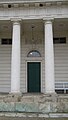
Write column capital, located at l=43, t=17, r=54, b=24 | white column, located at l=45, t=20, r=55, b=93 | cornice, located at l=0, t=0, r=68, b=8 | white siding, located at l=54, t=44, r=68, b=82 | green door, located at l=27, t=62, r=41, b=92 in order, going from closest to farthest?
white column, located at l=45, t=20, r=55, b=93 < cornice, located at l=0, t=0, r=68, b=8 < column capital, located at l=43, t=17, r=54, b=24 < white siding, located at l=54, t=44, r=68, b=82 < green door, located at l=27, t=62, r=41, b=92

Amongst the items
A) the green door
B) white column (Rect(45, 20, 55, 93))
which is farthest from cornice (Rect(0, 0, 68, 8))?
the green door

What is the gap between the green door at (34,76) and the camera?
22.4 meters

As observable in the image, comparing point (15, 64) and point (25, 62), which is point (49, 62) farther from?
point (25, 62)

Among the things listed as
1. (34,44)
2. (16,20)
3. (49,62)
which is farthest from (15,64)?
(34,44)

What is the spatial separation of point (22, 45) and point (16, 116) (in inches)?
471

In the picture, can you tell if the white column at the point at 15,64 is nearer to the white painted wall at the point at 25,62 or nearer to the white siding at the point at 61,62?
the white painted wall at the point at 25,62

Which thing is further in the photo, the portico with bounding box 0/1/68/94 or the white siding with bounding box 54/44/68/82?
the white siding with bounding box 54/44/68/82

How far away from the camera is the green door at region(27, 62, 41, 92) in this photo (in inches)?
880

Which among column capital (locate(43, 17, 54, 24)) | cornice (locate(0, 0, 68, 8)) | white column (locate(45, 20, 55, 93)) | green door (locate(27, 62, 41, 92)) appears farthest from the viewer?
green door (locate(27, 62, 41, 92))

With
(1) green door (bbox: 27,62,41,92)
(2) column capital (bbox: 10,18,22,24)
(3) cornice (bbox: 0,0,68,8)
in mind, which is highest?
(3) cornice (bbox: 0,0,68,8)

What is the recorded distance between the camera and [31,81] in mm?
22469

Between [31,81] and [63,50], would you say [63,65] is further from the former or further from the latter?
[31,81]

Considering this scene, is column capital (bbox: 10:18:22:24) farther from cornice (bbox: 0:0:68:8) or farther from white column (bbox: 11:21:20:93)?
cornice (bbox: 0:0:68:8)

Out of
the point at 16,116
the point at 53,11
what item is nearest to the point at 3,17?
the point at 53,11
